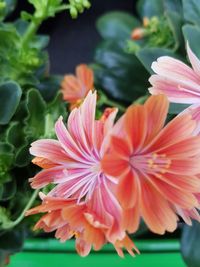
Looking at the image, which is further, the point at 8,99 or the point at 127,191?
the point at 8,99

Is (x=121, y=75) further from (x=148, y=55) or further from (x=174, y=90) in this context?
(x=174, y=90)

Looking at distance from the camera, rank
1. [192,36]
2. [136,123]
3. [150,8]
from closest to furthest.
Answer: [136,123] < [192,36] < [150,8]

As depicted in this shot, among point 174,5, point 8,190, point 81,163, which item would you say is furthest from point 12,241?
point 174,5

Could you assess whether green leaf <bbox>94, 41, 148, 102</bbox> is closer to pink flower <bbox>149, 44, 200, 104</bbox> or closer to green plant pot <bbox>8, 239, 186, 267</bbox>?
green plant pot <bbox>8, 239, 186, 267</bbox>

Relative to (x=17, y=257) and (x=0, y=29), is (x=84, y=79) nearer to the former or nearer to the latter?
(x=0, y=29)

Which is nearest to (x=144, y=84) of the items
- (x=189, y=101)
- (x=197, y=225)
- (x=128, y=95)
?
(x=128, y=95)

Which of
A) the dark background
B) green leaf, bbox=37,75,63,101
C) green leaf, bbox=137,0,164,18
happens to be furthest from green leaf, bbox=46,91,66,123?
the dark background
